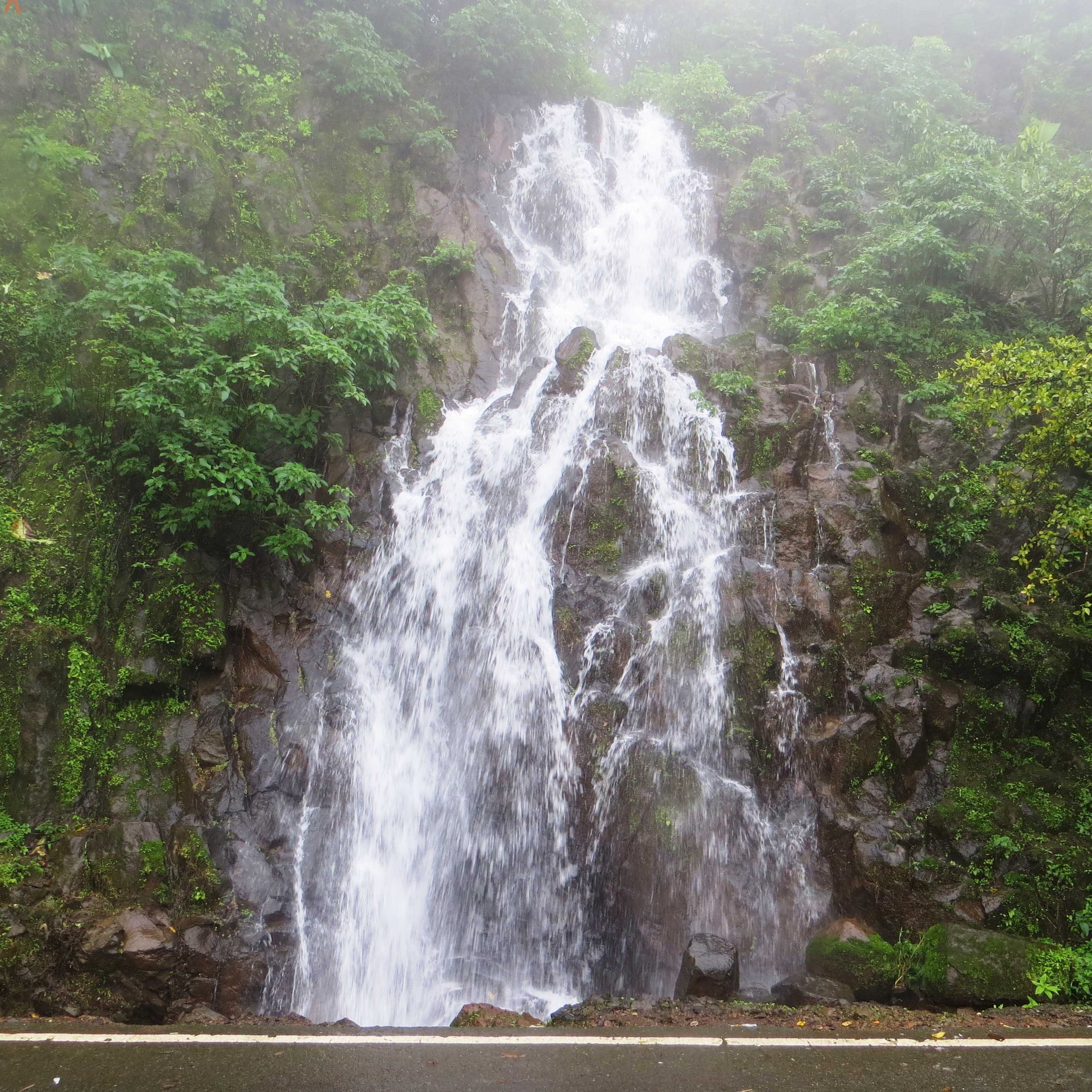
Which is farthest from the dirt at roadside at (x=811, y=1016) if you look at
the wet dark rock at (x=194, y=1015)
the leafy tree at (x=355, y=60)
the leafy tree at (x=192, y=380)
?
the leafy tree at (x=355, y=60)

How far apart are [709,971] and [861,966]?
1.55 metres

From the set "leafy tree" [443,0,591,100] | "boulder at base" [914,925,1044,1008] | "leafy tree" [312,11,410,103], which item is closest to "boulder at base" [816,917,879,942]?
"boulder at base" [914,925,1044,1008]

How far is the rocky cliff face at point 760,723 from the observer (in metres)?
7.11

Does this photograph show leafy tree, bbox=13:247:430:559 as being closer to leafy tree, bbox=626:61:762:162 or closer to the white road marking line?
the white road marking line

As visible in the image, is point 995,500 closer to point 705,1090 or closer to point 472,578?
point 472,578

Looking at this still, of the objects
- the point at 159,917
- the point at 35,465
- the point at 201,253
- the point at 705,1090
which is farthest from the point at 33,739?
the point at 201,253

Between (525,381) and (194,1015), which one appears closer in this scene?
(194,1015)

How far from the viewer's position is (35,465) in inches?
344

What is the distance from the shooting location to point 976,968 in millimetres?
6254

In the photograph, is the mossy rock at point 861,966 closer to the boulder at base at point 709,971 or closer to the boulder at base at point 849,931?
the boulder at base at point 849,931

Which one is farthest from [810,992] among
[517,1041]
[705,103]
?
[705,103]

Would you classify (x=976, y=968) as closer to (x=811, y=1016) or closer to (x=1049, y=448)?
(x=811, y=1016)

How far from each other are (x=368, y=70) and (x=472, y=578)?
12.2 m

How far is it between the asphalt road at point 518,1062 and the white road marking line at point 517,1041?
12mm
